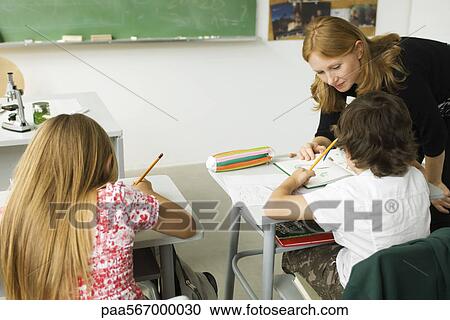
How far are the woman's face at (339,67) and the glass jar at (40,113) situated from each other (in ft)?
4.17

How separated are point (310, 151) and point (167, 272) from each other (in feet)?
2.28

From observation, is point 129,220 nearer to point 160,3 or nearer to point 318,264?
point 318,264

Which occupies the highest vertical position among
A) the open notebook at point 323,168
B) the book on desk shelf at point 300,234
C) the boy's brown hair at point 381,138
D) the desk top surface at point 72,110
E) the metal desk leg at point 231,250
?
the boy's brown hair at point 381,138

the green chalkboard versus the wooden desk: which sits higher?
the green chalkboard

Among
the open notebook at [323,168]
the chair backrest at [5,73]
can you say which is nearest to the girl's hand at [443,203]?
the open notebook at [323,168]

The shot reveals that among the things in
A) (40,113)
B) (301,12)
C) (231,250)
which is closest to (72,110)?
(40,113)

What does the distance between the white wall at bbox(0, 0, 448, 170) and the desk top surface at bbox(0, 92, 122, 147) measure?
0.70 meters

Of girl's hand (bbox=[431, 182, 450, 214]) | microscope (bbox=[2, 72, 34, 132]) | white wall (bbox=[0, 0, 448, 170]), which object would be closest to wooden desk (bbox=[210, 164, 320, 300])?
girl's hand (bbox=[431, 182, 450, 214])

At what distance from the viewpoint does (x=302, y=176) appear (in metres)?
1.65

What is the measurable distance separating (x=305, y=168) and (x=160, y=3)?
2107 millimetres

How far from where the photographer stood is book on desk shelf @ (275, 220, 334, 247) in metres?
1.66

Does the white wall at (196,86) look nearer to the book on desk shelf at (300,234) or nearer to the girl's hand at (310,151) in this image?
the girl's hand at (310,151)

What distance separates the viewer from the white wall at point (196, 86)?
11.3 ft

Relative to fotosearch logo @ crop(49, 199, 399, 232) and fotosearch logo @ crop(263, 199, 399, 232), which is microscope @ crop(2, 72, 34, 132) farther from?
fotosearch logo @ crop(263, 199, 399, 232)
